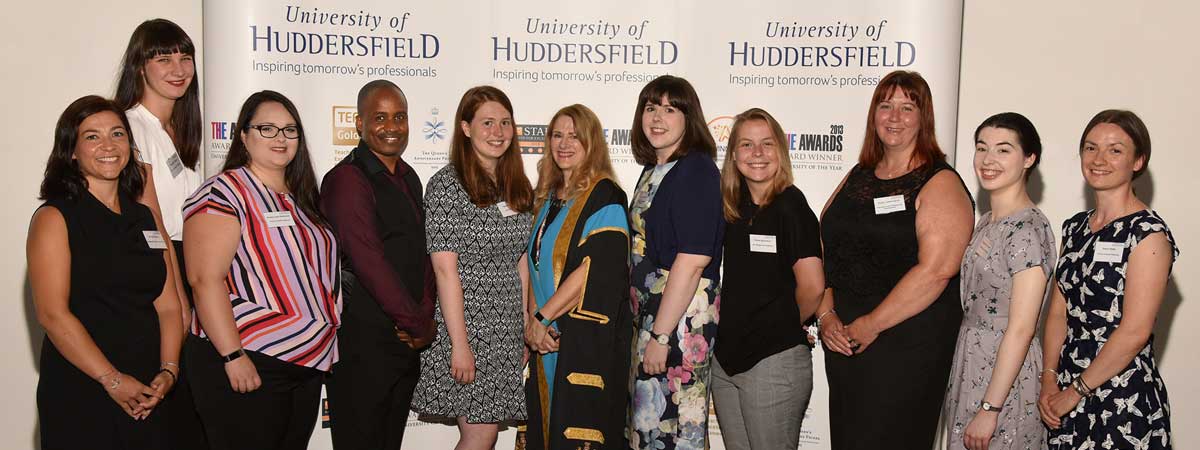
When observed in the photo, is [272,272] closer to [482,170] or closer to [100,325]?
[100,325]

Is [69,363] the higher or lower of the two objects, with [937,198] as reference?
lower

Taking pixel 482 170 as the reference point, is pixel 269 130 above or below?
above

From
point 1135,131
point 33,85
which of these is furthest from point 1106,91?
point 33,85

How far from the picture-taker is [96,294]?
2.63 metres

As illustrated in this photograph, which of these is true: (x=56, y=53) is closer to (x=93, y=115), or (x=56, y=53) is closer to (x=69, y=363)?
(x=93, y=115)

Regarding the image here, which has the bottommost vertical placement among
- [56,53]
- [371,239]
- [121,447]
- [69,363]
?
[121,447]

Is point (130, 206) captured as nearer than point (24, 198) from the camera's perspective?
Yes

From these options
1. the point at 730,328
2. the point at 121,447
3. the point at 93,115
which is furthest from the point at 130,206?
the point at 730,328

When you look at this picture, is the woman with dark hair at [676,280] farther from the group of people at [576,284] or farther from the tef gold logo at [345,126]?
the tef gold logo at [345,126]

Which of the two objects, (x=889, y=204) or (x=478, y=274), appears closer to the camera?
(x=889, y=204)

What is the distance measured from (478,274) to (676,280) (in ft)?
2.55

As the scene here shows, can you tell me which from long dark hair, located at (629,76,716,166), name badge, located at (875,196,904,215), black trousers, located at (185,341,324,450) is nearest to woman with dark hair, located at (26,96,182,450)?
black trousers, located at (185,341,324,450)

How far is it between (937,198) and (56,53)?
4.38 metres

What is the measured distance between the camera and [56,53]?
4.40 meters
